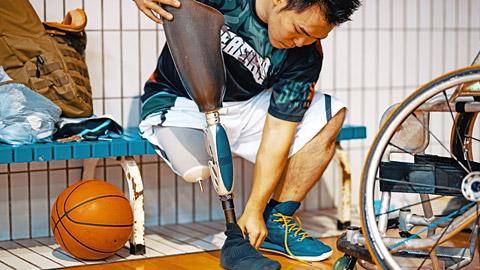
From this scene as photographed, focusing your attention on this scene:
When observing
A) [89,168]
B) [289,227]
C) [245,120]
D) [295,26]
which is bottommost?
[289,227]

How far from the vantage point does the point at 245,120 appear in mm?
3070

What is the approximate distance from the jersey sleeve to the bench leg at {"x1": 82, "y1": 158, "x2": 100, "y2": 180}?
0.86 m

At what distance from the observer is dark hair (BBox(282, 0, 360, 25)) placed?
2.45m

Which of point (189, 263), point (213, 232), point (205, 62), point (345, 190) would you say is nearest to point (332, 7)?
point (205, 62)

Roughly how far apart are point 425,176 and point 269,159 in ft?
2.25

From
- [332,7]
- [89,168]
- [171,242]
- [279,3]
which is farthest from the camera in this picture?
[89,168]

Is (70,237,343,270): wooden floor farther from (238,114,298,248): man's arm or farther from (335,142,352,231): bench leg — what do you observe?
(335,142,352,231): bench leg

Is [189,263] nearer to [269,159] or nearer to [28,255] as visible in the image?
[269,159]

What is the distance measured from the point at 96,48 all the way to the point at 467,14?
194 centimetres

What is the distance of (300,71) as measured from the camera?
287cm

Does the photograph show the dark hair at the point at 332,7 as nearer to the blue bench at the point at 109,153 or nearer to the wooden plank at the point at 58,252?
the blue bench at the point at 109,153

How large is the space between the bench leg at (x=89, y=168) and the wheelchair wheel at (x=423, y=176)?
4.57 ft

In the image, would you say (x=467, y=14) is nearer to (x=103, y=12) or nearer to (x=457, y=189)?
(x=103, y=12)

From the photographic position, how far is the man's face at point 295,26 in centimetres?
246
